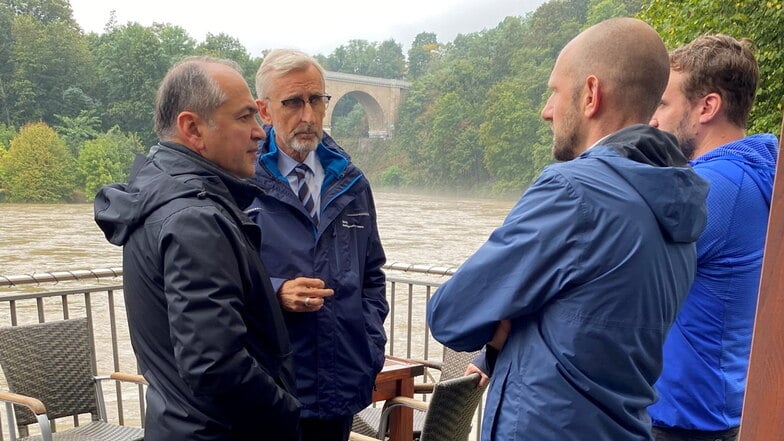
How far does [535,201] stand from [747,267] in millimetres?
656

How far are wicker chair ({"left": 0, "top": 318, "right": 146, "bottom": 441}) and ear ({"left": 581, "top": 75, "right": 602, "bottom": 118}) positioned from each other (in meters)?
2.24

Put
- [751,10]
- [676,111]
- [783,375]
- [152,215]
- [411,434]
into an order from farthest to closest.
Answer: [751,10] → [411,434] → [676,111] → [152,215] → [783,375]

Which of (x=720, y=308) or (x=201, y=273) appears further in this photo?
(x=720, y=308)

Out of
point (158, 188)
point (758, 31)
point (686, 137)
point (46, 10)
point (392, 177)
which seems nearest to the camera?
point (158, 188)

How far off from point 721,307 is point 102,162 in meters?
28.3

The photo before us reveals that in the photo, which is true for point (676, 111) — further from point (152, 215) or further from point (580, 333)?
point (152, 215)

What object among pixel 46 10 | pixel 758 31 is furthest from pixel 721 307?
pixel 46 10

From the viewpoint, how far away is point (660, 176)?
3.64ft

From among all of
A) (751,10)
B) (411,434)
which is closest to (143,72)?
(751,10)

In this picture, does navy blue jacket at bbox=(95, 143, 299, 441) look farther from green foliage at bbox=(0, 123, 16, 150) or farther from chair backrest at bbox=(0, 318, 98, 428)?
green foliage at bbox=(0, 123, 16, 150)

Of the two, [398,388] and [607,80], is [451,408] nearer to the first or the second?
[398,388]

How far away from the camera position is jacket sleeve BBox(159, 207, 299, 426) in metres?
1.33

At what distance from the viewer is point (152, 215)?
54.9 inches

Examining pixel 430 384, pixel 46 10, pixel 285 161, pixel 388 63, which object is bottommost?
pixel 430 384
